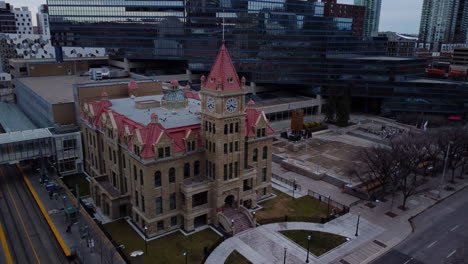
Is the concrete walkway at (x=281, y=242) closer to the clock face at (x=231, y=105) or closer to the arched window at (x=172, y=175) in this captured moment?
the arched window at (x=172, y=175)

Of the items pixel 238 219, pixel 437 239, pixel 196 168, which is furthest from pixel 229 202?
pixel 437 239

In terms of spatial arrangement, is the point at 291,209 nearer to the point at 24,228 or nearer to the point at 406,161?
the point at 406,161

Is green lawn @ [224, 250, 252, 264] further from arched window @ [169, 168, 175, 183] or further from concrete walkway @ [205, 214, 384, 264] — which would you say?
arched window @ [169, 168, 175, 183]

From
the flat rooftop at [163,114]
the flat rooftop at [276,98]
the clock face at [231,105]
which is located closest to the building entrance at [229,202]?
the flat rooftop at [163,114]

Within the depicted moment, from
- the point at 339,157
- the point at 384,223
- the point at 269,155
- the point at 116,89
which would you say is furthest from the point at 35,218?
the point at 339,157

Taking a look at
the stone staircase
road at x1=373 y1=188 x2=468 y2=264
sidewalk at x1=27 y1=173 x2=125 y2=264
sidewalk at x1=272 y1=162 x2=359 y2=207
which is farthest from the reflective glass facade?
sidewalk at x1=27 y1=173 x2=125 y2=264
